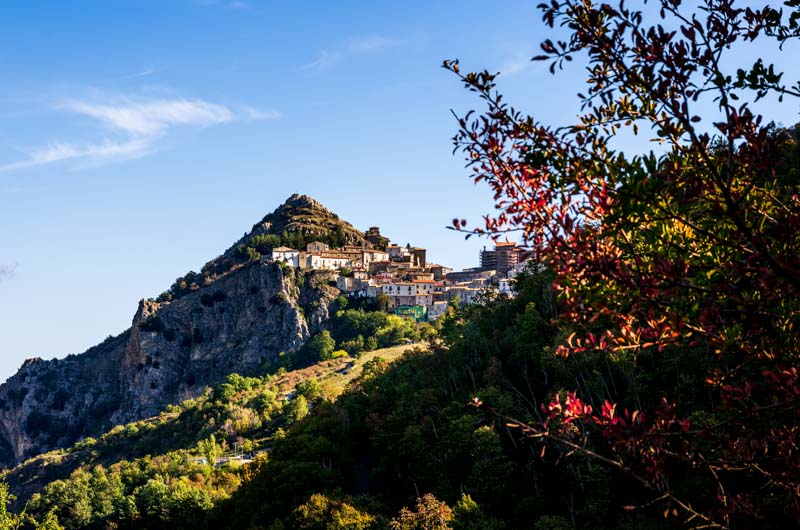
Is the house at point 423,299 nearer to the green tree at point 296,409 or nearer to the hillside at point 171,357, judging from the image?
the hillside at point 171,357

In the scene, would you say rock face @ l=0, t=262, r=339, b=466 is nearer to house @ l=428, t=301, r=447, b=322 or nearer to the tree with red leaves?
house @ l=428, t=301, r=447, b=322

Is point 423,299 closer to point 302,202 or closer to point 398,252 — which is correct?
point 398,252

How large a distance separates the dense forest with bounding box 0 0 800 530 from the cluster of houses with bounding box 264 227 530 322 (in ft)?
78.4

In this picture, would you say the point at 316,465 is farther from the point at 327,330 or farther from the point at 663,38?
the point at 327,330

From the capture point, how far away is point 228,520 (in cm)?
4575

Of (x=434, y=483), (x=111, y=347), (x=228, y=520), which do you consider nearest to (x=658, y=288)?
(x=434, y=483)

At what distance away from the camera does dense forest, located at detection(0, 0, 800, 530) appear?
15.1 ft

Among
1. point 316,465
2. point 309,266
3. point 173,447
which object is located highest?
point 309,266

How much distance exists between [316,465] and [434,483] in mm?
9400

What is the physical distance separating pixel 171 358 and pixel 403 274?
5073 centimetres

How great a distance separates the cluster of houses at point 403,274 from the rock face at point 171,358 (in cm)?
522

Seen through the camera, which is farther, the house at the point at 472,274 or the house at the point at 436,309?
the house at the point at 472,274

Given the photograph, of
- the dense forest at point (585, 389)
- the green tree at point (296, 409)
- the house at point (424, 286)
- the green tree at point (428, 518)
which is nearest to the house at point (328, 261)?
the house at point (424, 286)

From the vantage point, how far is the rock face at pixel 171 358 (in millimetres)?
126000
